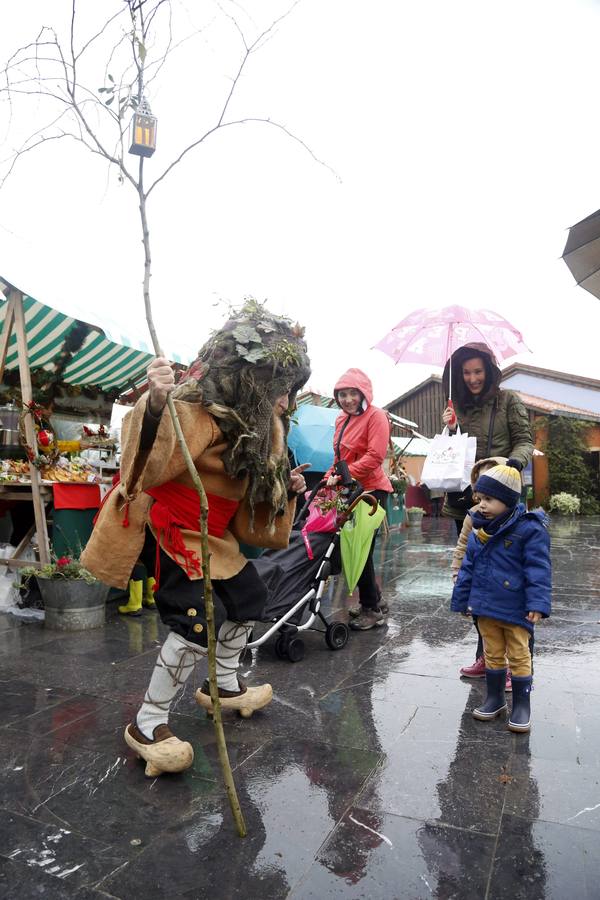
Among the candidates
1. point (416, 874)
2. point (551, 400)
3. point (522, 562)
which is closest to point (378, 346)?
point (522, 562)

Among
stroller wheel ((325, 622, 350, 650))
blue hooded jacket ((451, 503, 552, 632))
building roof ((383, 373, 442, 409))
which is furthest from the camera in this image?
building roof ((383, 373, 442, 409))

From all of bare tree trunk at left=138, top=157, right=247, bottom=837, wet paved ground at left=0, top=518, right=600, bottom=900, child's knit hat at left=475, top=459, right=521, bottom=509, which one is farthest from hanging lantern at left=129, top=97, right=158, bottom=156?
wet paved ground at left=0, top=518, right=600, bottom=900

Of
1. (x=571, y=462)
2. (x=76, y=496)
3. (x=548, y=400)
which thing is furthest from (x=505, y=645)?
(x=548, y=400)

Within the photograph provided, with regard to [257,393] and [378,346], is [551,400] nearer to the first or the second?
[378,346]

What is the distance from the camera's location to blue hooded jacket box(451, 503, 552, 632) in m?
3.12

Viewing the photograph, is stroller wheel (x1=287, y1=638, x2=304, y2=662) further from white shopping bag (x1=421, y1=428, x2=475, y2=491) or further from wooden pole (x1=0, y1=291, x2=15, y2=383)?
wooden pole (x1=0, y1=291, x2=15, y2=383)

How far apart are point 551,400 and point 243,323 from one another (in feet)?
90.7

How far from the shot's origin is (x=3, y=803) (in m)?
2.40

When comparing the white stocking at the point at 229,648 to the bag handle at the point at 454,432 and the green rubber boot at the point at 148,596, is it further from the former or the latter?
the green rubber boot at the point at 148,596

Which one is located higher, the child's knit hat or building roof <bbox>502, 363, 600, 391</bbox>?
building roof <bbox>502, 363, 600, 391</bbox>

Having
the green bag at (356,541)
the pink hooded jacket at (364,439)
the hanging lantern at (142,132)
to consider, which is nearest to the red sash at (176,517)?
the hanging lantern at (142,132)

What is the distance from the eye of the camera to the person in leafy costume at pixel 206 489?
8.44 ft

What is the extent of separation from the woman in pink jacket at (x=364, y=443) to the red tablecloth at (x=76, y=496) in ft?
7.32

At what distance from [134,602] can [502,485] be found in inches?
141
